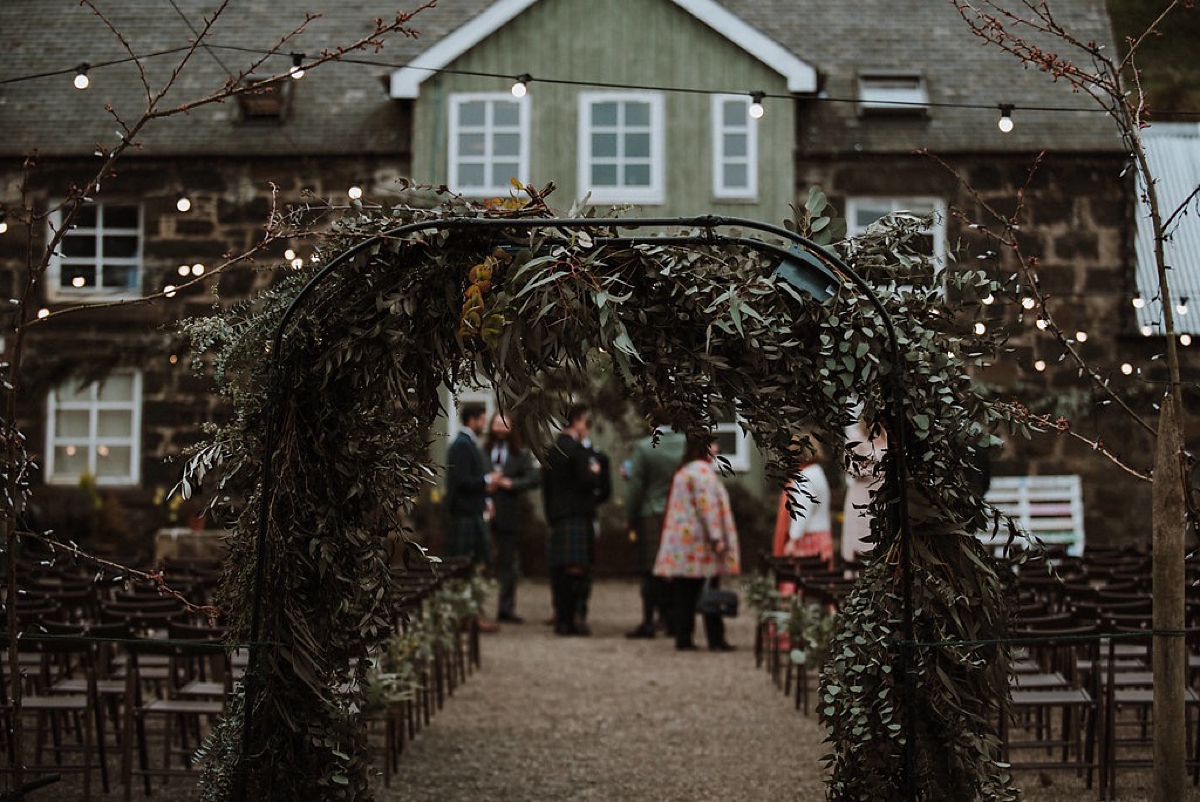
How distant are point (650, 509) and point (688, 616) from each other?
3.70 feet

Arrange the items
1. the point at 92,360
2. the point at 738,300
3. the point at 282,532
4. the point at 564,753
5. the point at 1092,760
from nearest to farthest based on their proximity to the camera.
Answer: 1. the point at 738,300
2. the point at 282,532
3. the point at 1092,760
4. the point at 564,753
5. the point at 92,360

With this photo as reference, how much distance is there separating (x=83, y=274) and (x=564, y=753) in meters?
13.0

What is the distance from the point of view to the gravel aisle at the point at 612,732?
27.4ft

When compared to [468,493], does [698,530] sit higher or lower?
lower

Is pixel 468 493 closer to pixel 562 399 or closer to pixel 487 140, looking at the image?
pixel 487 140

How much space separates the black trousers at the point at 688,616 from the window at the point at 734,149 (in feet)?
24.1

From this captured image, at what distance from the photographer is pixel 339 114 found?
20.0m

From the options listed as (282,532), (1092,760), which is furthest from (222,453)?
(1092,760)

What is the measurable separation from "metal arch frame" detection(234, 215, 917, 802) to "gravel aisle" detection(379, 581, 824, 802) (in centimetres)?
191

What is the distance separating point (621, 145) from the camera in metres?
19.6

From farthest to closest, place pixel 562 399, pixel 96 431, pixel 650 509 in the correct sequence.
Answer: pixel 96 431
pixel 650 509
pixel 562 399

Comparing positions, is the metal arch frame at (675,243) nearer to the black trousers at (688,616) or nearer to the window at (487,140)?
the black trousers at (688,616)

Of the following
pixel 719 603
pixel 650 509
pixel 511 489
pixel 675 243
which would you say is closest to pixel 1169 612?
pixel 675 243

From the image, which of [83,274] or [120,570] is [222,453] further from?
[83,274]
